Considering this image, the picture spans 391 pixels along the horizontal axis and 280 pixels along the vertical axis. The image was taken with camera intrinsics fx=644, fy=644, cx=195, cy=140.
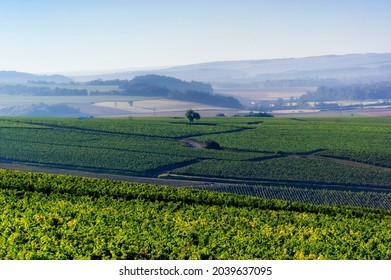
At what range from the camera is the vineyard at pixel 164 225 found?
745 inches

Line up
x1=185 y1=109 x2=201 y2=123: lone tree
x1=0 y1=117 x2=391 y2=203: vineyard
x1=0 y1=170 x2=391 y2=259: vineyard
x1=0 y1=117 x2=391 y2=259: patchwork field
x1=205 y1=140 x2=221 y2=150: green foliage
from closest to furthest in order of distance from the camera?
x1=0 y1=170 x2=391 y2=259: vineyard, x1=0 y1=117 x2=391 y2=259: patchwork field, x1=0 y1=117 x2=391 y2=203: vineyard, x1=205 y1=140 x2=221 y2=150: green foliage, x1=185 y1=109 x2=201 y2=123: lone tree

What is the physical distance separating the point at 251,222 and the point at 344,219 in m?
5.58

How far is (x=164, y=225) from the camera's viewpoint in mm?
23828

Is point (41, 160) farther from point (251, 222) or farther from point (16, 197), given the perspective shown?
point (251, 222)

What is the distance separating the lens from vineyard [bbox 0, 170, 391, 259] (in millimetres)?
18922

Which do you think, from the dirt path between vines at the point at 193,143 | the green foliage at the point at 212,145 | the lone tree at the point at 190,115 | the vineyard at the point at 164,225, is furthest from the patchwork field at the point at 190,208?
the lone tree at the point at 190,115

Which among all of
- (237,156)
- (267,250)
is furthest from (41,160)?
(267,250)

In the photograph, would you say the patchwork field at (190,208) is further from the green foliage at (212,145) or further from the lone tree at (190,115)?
the lone tree at (190,115)

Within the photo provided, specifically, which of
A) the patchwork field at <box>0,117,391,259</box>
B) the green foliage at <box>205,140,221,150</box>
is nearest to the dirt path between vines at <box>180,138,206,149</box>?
the green foliage at <box>205,140,221,150</box>

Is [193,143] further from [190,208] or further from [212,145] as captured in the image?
[190,208]

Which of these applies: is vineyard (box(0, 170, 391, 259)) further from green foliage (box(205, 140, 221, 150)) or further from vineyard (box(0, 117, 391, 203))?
green foliage (box(205, 140, 221, 150))

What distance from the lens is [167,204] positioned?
96.3 feet

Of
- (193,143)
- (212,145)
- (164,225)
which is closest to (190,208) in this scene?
(164,225)

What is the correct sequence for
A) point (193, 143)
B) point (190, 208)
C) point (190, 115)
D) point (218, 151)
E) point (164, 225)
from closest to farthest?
point (164, 225) → point (190, 208) → point (218, 151) → point (193, 143) → point (190, 115)
